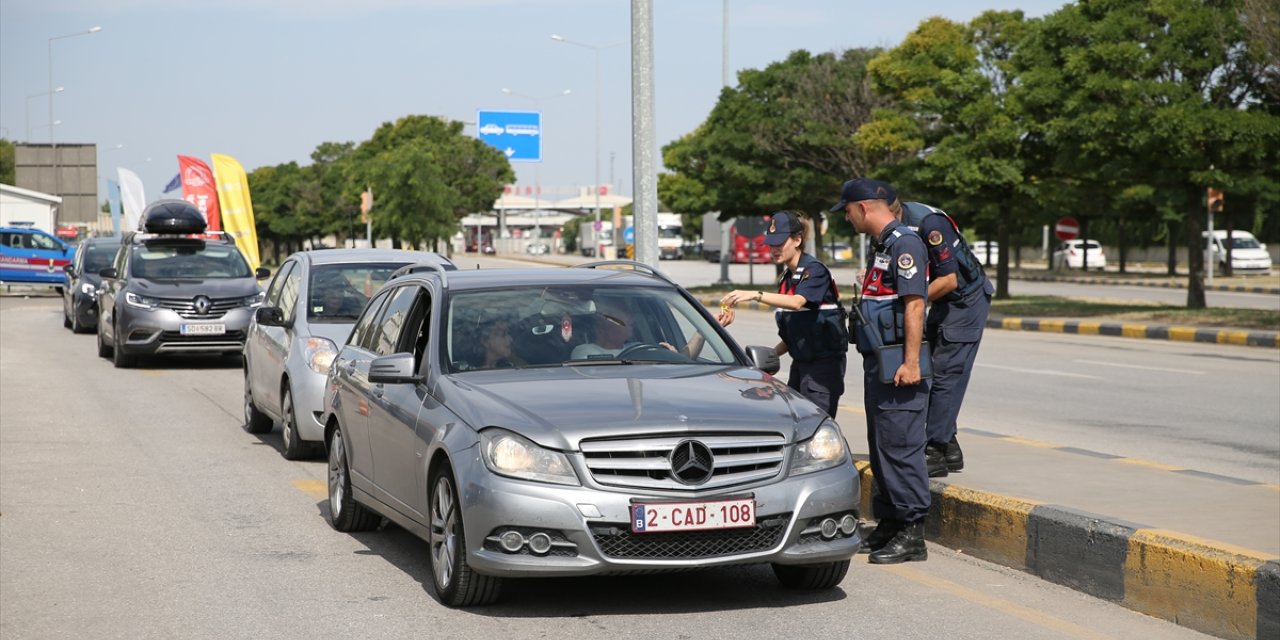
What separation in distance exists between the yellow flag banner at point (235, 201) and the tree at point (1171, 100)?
19357mm

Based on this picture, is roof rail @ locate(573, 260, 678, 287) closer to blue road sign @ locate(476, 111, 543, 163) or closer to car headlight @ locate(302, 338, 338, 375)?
car headlight @ locate(302, 338, 338, 375)

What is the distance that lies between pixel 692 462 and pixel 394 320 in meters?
2.62

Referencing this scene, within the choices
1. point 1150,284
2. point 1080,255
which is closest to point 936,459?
point 1150,284

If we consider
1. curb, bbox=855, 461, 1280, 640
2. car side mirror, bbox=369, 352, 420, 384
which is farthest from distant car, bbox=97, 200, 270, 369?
curb, bbox=855, 461, 1280, 640

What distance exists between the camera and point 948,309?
7984mm

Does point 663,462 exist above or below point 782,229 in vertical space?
below

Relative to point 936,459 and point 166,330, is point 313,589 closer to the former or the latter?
point 936,459

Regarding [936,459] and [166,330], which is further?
[166,330]

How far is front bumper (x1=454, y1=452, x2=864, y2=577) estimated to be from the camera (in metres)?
5.89

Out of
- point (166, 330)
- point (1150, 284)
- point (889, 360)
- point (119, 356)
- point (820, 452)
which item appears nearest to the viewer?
point (820, 452)

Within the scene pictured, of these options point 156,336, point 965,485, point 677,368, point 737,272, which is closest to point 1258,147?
point 156,336

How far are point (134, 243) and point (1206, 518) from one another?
54.9 ft

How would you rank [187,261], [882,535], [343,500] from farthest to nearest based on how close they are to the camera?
[187,261]
[343,500]
[882,535]

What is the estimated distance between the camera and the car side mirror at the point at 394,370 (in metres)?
6.94
